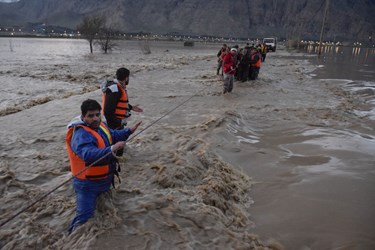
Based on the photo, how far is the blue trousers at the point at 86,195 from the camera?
402cm

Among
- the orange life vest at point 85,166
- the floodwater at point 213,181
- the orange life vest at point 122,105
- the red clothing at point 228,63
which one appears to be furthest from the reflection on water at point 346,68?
the orange life vest at point 85,166

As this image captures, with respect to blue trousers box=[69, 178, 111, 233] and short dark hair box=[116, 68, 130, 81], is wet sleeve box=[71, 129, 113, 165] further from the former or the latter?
short dark hair box=[116, 68, 130, 81]

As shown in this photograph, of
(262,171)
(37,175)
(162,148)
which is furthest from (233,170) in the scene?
(37,175)

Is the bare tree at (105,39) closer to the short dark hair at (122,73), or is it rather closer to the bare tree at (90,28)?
the bare tree at (90,28)

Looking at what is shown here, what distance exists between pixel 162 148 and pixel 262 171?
2.22m

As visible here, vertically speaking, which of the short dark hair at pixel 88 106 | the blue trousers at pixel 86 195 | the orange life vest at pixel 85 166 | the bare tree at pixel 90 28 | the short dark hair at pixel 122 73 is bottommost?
the blue trousers at pixel 86 195

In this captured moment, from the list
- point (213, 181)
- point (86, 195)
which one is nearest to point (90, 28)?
point (213, 181)

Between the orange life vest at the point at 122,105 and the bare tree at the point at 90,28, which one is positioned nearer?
the orange life vest at the point at 122,105

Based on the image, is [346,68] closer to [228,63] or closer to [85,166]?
[228,63]

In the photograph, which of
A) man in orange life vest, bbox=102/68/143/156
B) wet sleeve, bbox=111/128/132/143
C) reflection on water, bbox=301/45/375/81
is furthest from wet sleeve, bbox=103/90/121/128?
reflection on water, bbox=301/45/375/81

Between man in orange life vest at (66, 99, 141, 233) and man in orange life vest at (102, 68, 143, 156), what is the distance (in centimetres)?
170

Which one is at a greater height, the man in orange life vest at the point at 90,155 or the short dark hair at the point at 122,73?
the short dark hair at the point at 122,73

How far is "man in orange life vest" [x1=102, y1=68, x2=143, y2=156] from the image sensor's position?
19.3ft

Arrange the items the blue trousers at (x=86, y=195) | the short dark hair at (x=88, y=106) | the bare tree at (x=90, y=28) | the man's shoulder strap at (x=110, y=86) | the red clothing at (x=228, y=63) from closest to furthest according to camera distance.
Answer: the short dark hair at (x=88, y=106), the blue trousers at (x=86, y=195), the man's shoulder strap at (x=110, y=86), the red clothing at (x=228, y=63), the bare tree at (x=90, y=28)
